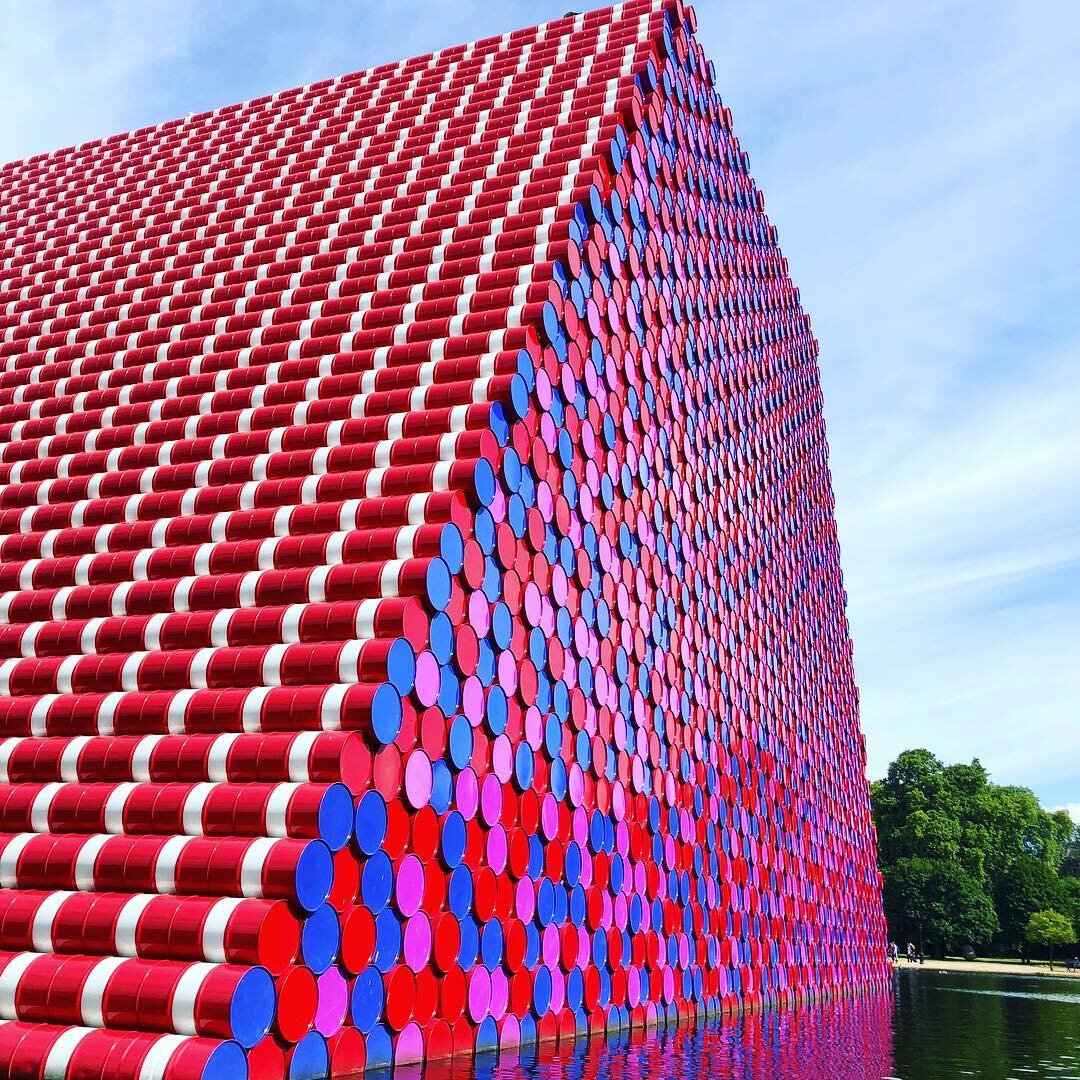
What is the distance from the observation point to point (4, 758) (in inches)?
465

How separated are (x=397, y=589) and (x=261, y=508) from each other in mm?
3204

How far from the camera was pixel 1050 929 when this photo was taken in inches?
2628

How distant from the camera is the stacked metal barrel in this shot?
9.94m

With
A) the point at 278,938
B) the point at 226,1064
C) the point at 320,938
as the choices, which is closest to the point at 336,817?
the point at 320,938

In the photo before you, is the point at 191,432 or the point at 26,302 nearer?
the point at 191,432

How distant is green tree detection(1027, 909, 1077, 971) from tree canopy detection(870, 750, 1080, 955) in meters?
2.12

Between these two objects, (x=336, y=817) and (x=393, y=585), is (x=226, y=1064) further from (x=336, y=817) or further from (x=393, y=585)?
(x=393, y=585)

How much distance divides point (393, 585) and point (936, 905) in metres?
64.2

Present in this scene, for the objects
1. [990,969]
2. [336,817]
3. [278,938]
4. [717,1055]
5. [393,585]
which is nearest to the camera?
[278,938]

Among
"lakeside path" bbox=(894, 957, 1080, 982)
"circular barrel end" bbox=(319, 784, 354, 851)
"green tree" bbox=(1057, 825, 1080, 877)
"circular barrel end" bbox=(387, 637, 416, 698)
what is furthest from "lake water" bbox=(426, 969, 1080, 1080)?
"green tree" bbox=(1057, 825, 1080, 877)

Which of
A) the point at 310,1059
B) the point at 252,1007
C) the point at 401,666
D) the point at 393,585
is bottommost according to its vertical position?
the point at 310,1059

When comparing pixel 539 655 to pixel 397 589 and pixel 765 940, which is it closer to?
pixel 397 589

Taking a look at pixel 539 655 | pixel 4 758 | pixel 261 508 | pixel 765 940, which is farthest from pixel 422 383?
pixel 765 940

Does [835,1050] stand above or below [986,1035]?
above
